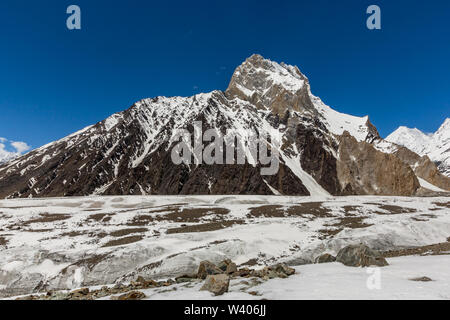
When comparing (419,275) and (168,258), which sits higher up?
(419,275)

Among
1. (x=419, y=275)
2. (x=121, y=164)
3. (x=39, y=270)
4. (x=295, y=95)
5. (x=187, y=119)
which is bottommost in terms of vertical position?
(x=39, y=270)

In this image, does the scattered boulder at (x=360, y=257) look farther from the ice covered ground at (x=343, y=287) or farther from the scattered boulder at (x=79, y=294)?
the scattered boulder at (x=79, y=294)

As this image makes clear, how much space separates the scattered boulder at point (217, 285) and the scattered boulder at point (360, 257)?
738cm

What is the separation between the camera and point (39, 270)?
19484mm

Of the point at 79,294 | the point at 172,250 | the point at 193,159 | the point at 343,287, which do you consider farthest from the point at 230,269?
the point at 193,159

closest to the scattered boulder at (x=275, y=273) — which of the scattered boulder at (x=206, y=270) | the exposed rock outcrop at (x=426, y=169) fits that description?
the scattered boulder at (x=206, y=270)

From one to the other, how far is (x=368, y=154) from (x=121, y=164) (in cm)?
13890

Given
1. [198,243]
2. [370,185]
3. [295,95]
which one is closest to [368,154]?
[370,185]

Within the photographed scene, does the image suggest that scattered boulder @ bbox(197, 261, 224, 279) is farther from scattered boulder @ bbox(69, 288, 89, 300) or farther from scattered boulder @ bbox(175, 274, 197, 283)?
scattered boulder @ bbox(69, 288, 89, 300)

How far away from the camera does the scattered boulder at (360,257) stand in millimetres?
12562

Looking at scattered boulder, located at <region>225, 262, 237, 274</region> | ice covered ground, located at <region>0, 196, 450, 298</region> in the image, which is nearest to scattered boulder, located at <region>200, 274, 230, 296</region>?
ice covered ground, located at <region>0, 196, 450, 298</region>
